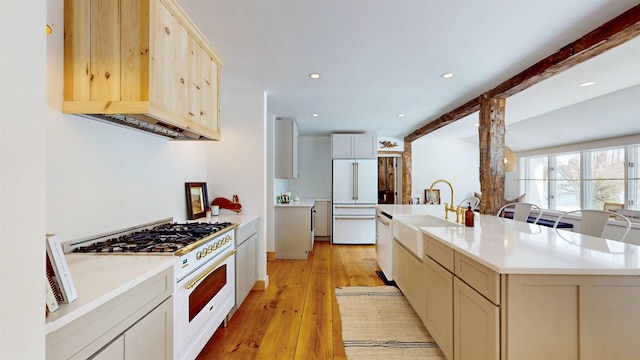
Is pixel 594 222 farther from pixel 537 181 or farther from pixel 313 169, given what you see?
pixel 537 181

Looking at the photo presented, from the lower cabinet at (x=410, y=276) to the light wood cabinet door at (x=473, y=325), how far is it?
1.78ft

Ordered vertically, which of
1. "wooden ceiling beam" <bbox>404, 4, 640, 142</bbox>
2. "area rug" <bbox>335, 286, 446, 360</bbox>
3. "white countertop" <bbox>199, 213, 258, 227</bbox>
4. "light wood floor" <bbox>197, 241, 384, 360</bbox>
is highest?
"wooden ceiling beam" <bbox>404, 4, 640, 142</bbox>

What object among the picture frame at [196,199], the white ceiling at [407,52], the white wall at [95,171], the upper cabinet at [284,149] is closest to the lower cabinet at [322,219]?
the upper cabinet at [284,149]

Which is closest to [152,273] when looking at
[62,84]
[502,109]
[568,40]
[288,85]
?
[62,84]

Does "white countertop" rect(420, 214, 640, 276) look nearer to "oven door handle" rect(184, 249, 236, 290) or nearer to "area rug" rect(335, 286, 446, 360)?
"area rug" rect(335, 286, 446, 360)

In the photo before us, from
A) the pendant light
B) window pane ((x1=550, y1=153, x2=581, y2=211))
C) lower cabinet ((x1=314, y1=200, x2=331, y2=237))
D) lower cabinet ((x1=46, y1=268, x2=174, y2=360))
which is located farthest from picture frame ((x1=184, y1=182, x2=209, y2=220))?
window pane ((x1=550, y1=153, x2=581, y2=211))

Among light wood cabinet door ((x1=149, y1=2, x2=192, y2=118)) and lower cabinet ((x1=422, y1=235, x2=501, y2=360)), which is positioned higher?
light wood cabinet door ((x1=149, y1=2, x2=192, y2=118))

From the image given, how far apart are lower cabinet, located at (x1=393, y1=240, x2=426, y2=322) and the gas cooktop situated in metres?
1.72

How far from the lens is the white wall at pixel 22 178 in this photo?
1.63 feet

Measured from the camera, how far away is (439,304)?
5.97 ft

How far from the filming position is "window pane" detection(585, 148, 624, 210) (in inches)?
175

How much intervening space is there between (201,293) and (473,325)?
66.6 inches

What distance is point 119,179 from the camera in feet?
5.80

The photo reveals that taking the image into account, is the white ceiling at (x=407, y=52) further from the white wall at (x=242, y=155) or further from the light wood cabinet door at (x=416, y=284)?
the light wood cabinet door at (x=416, y=284)
